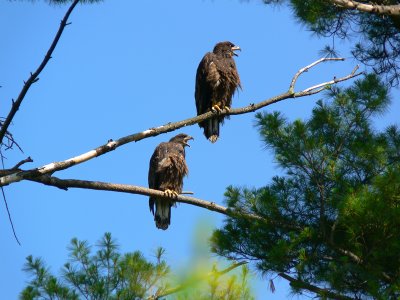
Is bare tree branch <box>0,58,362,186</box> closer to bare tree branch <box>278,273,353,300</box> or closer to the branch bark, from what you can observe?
the branch bark

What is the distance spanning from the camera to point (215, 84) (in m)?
8.48

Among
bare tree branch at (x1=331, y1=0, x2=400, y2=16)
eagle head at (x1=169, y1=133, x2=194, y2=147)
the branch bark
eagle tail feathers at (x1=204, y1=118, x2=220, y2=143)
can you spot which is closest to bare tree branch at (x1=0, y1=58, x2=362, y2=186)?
the branch bark

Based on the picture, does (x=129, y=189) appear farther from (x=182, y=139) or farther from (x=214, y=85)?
(x=182, y=139)

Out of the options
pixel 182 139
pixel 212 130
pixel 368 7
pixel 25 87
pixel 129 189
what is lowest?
pixel 25 87

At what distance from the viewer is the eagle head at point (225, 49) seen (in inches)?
353

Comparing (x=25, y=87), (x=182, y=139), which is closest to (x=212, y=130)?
(x=182, y=139)

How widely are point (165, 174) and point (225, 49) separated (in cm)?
164

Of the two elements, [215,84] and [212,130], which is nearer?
[212,130]

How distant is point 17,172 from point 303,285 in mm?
2101

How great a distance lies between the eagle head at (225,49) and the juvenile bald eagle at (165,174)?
3.66ft

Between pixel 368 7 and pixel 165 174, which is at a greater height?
pixel 165 174

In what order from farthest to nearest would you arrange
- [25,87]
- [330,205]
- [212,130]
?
[212,130]
[330,205]
[25,87]

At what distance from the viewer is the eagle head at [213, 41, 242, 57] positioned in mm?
8961

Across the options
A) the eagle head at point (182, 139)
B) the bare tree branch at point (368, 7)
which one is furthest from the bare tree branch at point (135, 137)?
the eagle head at point (182, 139)
